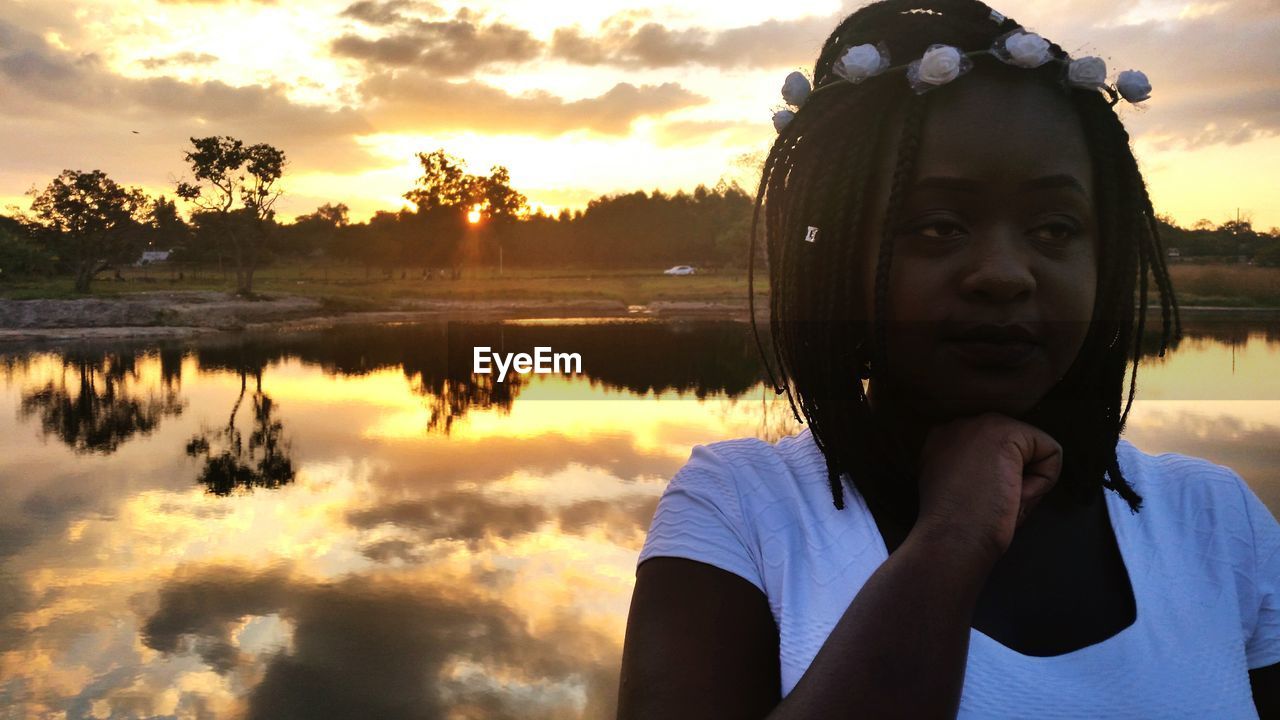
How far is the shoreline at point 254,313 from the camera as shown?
26891 millimetres

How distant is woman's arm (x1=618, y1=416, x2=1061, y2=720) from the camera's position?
3.12 ft

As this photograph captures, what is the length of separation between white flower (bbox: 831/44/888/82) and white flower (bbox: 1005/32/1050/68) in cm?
17

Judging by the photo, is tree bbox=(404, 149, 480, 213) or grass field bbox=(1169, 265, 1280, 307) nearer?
grass field bbox=(1169, 265, 1280, 307)

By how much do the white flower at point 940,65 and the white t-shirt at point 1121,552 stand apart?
52cm

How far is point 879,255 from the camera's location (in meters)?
1.24

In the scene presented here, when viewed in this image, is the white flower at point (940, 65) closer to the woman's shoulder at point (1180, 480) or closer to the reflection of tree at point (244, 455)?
the woman's shoulder at point (1180, 480)

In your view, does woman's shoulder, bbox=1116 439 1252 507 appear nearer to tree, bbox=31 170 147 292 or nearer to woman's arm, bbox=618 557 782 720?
woman's arm, bbox=618 557 782 720

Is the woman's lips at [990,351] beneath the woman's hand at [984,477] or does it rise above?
above

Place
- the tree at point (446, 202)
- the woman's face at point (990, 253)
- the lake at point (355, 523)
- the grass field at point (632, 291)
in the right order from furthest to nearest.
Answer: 1. the tree at point (446, 202)
2. the grass field at point (632, 291)
3. the lake at point (355, 523)
4. the woman's face at point (990, 253)

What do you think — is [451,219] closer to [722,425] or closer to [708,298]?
[708,298]

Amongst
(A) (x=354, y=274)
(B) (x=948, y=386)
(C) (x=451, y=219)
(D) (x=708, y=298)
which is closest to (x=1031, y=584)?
(B) (x=948, y=386)

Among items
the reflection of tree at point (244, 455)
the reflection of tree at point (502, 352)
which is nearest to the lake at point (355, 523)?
the reflection of tree at point (244, 455)

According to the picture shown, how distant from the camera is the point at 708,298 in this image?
41.2 metres

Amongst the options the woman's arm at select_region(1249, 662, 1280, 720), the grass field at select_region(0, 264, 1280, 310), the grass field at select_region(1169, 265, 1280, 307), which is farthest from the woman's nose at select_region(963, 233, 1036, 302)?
the grass field at select_region(0, 264, 1280, 310)
